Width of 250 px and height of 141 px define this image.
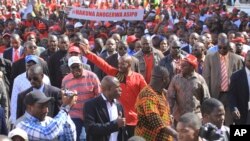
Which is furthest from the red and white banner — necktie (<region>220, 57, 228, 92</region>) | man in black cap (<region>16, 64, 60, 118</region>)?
man in black cap (<region>16, 64, 60, 118</region>)

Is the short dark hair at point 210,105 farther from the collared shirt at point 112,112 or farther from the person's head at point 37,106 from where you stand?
the person's head at point 37,106

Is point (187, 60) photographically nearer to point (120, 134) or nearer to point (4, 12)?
point (120, 134)

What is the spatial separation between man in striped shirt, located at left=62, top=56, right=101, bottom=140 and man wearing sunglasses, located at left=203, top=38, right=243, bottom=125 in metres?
1.98

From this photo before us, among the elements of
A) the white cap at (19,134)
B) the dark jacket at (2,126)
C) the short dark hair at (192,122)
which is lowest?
the dark jacket at (2,126)

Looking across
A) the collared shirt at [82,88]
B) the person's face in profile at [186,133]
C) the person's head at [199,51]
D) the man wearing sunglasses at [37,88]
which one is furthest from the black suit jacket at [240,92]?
the person's face in profile at [186,133]

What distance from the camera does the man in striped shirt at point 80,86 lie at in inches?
328

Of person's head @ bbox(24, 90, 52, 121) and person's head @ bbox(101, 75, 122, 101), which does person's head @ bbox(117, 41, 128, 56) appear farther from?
person's head @ bbox(24, 90, 52, 121)

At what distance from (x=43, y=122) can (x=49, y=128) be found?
91mm

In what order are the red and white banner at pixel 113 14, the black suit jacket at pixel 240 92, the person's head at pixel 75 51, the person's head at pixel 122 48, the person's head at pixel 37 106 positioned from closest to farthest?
the person's head at pixel 37 106
the black suit jacket at pixel 240 92
the person's head at pixel 75 51
the person's head at pixel 122 48
the red and white banner at pixel 113 14

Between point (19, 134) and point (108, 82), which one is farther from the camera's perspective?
point (108, 82)

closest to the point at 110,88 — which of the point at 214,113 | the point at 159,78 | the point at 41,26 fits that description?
the point at 159,78

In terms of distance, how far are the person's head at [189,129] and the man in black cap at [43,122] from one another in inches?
43.8

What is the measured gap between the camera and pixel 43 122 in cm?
604

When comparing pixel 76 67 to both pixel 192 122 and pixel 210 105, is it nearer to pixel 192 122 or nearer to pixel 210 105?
pixel 210 105
